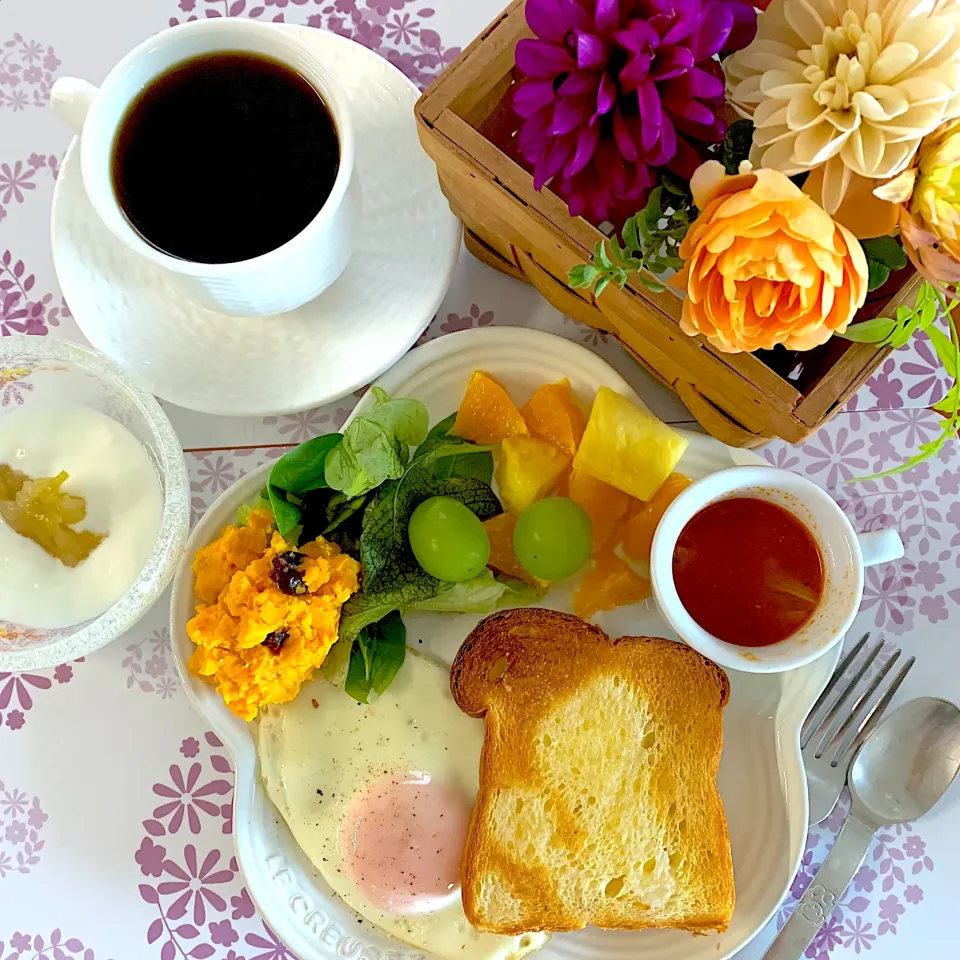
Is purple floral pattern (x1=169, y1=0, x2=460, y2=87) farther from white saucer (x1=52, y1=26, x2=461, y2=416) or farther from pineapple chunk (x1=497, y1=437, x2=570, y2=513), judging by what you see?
pineapple chunk (x1=497, y1=437, x2=570, y2=513)

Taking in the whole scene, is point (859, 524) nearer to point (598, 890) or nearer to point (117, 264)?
point (598, 890)

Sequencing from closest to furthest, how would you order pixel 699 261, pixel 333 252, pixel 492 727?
pixel 699 261, pixel 333 252, pixel 492 727

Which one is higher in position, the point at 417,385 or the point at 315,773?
the point at 417,385

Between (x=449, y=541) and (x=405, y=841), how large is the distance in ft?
1.09

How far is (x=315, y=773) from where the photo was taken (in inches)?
36.8

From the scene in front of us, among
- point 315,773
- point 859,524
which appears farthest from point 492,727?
point 859,524

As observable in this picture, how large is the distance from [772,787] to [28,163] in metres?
1.03

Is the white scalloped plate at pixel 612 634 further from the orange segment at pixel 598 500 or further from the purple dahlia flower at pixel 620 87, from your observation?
the purple dahlia flower at pixel 620 87

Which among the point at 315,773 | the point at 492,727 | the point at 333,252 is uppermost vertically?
the point at 333,252

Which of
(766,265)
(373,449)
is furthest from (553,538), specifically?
(766,265)

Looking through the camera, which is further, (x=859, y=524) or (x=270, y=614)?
(x=859, y=524)

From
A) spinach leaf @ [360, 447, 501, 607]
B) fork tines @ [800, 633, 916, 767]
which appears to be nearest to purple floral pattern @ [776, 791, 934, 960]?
fork tines @ [800, 633, 916, 767]

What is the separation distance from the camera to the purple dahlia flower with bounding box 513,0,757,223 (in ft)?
1.63

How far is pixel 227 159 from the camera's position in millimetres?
790
